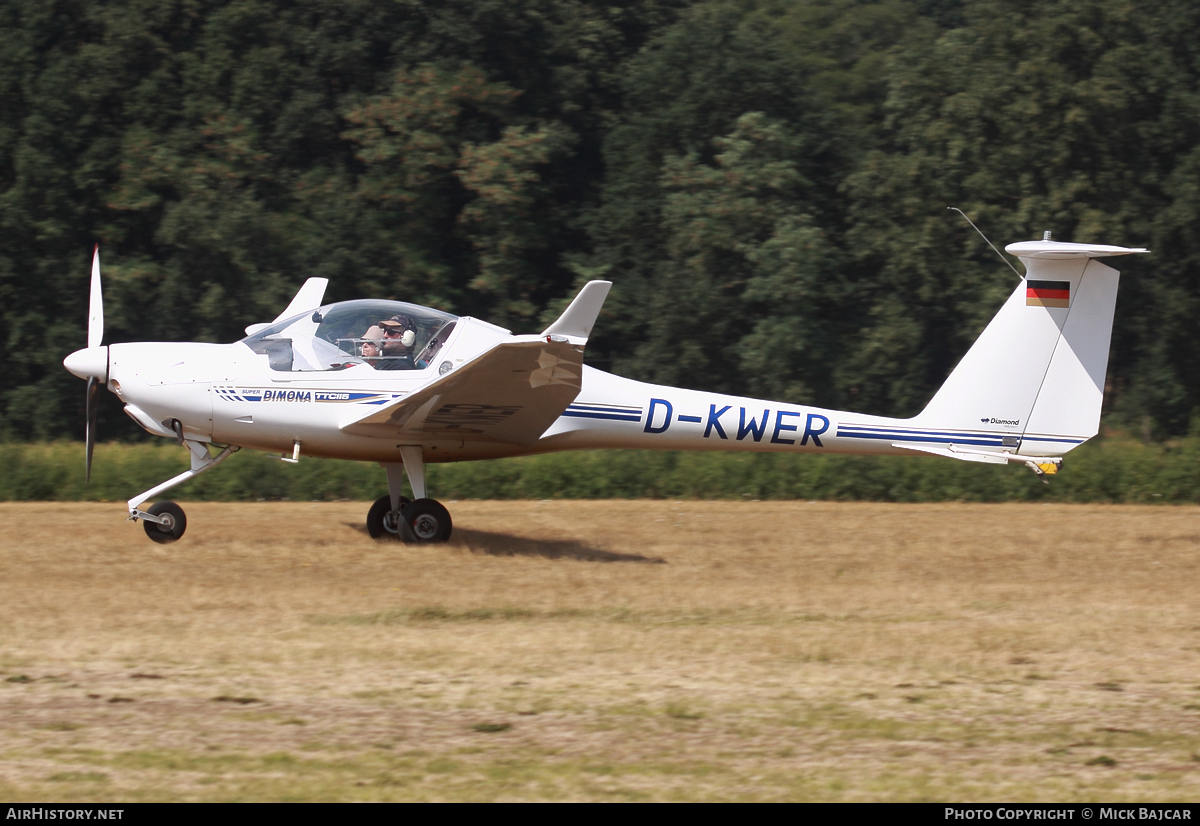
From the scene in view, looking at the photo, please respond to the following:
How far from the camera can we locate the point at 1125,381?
23.3 metres

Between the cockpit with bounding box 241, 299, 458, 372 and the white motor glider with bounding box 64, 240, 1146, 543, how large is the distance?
0.01 metres

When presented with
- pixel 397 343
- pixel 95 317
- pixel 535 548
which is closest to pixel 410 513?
pixel 535 548

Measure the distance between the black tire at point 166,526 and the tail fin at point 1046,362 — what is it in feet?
20.2

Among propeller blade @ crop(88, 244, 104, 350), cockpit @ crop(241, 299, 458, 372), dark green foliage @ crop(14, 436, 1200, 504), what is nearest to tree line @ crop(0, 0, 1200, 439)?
dark green foliage @ crop(14, 436, 1200, 504)

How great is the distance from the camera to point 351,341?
9680mm

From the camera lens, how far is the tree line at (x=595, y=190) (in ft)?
72.4

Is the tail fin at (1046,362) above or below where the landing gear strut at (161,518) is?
above

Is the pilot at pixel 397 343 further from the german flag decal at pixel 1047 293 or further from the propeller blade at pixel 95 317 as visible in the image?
the german flag decal at pixel 1047 293

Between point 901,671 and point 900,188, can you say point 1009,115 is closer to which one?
point 900,188

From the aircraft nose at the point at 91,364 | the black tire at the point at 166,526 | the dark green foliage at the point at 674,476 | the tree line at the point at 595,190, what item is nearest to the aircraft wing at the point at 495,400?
the black tire at the point at 166,526

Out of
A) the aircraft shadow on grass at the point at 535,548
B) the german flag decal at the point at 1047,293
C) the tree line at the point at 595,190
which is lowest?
the aircraft shadow on grass at the point at 535,548

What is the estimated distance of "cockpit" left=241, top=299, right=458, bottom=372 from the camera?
31.7 feet

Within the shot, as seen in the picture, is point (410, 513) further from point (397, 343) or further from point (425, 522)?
point (397, 343)

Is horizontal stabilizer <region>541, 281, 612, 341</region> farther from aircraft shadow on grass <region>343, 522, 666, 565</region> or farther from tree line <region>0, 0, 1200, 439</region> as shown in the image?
tree line <region>0, 0, 1200, 439</region>
